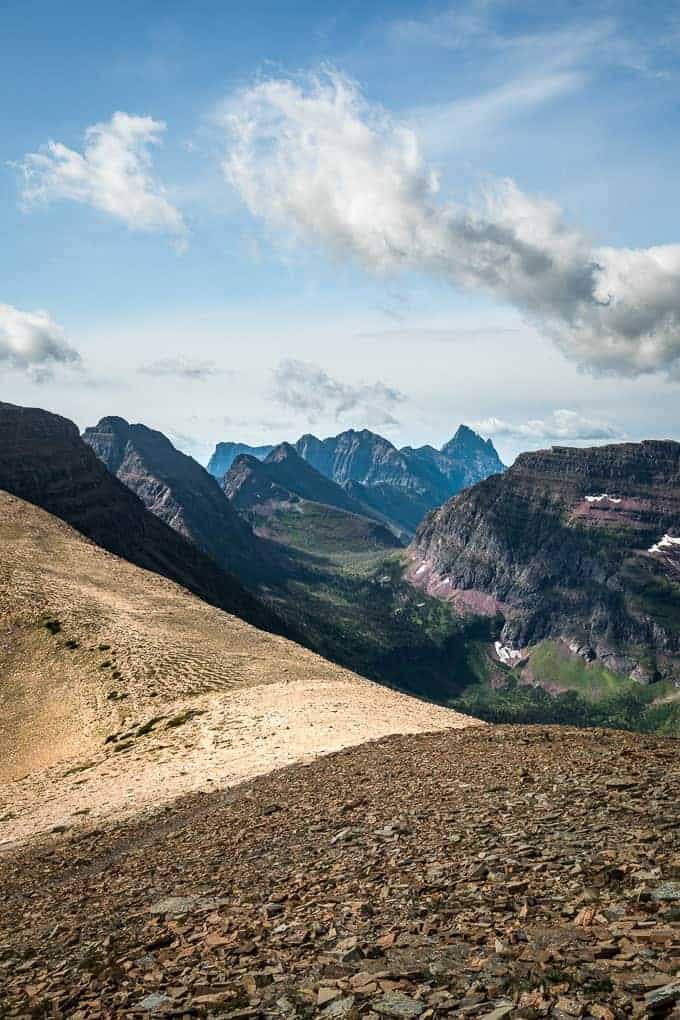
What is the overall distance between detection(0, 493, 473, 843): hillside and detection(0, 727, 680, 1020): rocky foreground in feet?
31.2

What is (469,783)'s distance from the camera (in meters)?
24.5

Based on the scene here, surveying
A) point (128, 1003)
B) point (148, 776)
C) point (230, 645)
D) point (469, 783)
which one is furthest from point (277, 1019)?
point (230, 645)

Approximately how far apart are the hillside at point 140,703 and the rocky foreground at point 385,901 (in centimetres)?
952

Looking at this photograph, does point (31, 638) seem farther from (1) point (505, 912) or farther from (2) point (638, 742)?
(1) point (505, 912)

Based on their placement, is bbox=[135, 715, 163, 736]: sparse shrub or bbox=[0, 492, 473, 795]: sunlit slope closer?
bbox=[135, 715, 163, 736]: sparse shrub

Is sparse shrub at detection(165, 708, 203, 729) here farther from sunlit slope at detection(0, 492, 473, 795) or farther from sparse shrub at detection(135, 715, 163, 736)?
sparse shrub at detection(135, 715, 163, 736)

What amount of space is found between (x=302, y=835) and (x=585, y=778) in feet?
31.9

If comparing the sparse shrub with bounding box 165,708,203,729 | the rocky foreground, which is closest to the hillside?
the sparse shrub with bounding box 165,708,203,729

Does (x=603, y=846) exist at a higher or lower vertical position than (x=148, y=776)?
higher

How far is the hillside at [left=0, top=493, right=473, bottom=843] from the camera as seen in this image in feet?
123

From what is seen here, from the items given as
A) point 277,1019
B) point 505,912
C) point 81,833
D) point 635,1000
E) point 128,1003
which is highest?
point 635,1000

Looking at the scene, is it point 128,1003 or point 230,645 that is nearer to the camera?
point 128,1003

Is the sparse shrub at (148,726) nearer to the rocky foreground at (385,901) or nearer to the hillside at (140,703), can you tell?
the hillside at (140,703)

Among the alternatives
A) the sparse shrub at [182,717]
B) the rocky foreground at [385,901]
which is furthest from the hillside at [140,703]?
the rocky foreground at [385,901]
